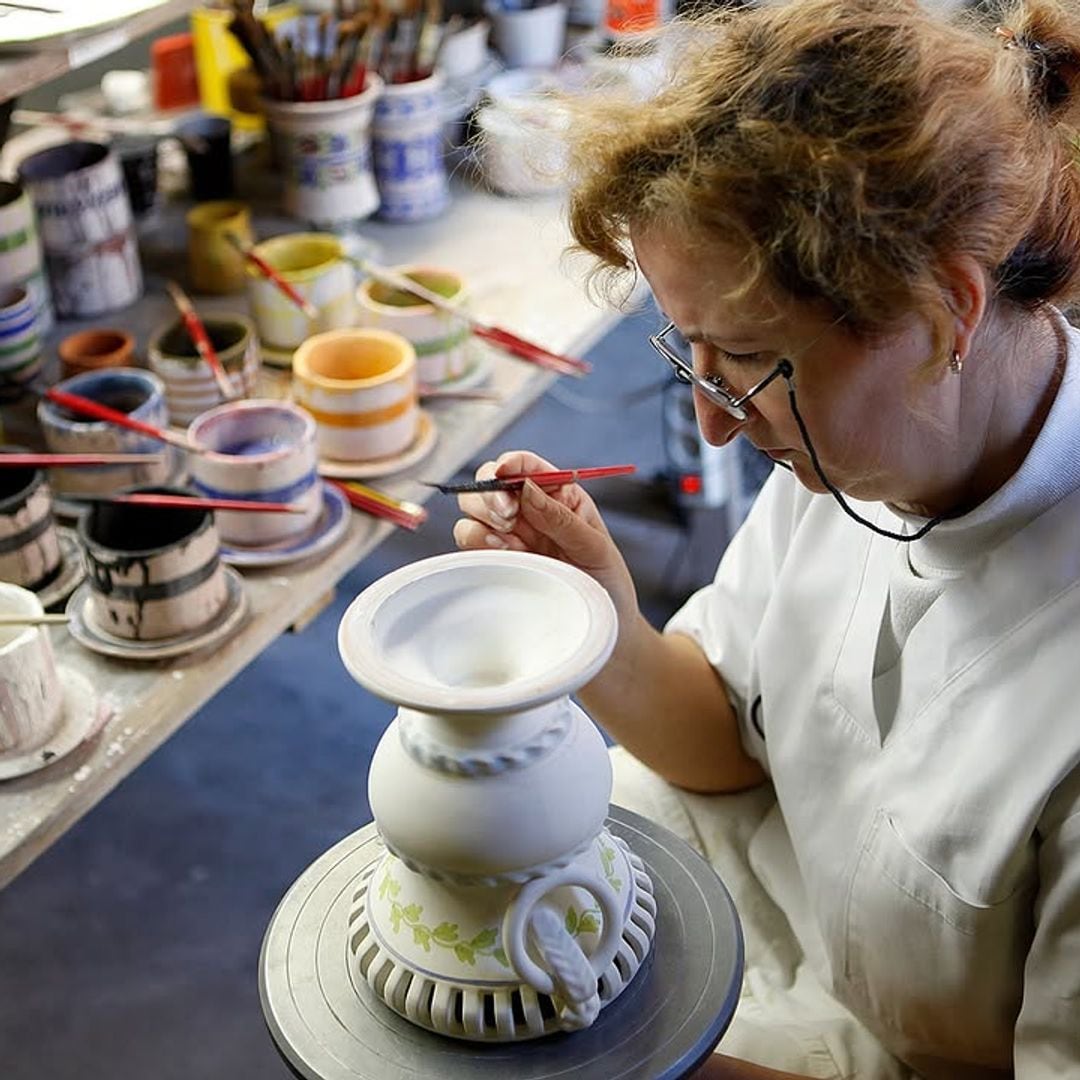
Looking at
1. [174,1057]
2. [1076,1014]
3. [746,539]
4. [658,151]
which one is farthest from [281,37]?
[1076,1014]

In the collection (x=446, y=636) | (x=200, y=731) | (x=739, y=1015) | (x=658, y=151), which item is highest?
(x=658, y=151)

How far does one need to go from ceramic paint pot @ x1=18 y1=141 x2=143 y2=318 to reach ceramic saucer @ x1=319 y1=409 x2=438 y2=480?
20.7 inches

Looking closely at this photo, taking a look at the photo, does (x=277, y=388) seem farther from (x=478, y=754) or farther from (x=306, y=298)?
(x=478, y=754)

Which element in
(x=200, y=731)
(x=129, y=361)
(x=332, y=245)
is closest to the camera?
(x=129, y=361)

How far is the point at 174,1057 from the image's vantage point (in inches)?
80.7

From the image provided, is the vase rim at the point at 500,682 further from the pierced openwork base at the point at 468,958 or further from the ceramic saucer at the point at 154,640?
the ceramic saucer at the point at 154,640

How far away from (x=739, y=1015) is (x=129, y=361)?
1.10m

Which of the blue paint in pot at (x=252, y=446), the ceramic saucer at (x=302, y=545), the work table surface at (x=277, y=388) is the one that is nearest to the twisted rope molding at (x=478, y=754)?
the work table surface at (x=277, y=388)

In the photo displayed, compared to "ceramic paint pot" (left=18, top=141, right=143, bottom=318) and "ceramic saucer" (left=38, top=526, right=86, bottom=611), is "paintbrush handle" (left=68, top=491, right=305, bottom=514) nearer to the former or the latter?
"ceramic saucer" (left=38, top=526, right=86, bottom=611)

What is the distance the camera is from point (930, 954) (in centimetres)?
121

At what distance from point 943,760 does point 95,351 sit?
1200 mm

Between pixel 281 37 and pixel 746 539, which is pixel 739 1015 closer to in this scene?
pixel 746 539

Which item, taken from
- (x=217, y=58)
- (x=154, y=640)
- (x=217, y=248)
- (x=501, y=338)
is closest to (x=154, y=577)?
(x=154, y=640)

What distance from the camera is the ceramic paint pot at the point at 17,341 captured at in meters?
1.82
